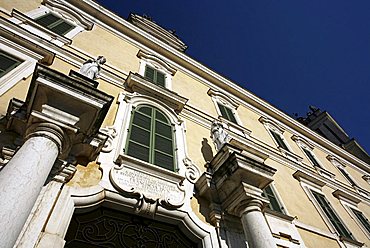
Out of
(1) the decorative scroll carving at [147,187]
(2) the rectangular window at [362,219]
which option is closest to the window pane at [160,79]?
(1) the decorative scroll carving at [147,187]

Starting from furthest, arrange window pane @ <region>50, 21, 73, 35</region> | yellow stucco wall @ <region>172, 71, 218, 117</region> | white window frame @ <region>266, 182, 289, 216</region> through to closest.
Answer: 1. yellow stucco wall @ <region>172, 71, 218, 117</region>
2. window pane @ <region>50, 21, 73, 35</region>
3. white window frame @ <region>266, 182, 289, 216</region>

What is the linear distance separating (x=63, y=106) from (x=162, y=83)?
15.4 ft

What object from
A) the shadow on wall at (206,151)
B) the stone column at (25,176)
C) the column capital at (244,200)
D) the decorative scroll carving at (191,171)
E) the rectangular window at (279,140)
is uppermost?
the rectangular window at (279,140)

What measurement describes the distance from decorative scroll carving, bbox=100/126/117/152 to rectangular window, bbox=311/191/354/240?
6776mm

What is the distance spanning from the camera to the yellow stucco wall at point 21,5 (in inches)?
260

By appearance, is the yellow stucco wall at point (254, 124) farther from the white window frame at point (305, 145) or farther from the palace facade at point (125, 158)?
the white window frame at point (305, 145)

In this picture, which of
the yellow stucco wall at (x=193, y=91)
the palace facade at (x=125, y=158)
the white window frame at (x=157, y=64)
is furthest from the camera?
the yellow stucco wall at (x=193, y=91)

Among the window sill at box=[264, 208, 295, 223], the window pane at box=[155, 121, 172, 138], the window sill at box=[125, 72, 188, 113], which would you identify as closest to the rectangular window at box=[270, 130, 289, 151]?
the window sill at box=[264, 208, 295, 223]

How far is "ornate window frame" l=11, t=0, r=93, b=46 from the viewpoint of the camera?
250 inches

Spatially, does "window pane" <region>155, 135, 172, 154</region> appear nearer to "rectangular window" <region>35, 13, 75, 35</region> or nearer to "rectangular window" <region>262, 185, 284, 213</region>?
"rectangular window" <region>262, 185, 284, 213</region>

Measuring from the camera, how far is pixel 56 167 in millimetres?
3904

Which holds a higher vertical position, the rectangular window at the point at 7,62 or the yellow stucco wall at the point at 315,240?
the rectangular window at the point at 7,62

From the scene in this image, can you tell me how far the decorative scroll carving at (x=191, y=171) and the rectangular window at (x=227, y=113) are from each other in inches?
148

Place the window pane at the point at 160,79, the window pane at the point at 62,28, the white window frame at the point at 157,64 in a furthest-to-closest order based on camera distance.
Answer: the white window frame at the point at 157,64
the window pane at the point at 160,79
the window pane at the point at 62,28
